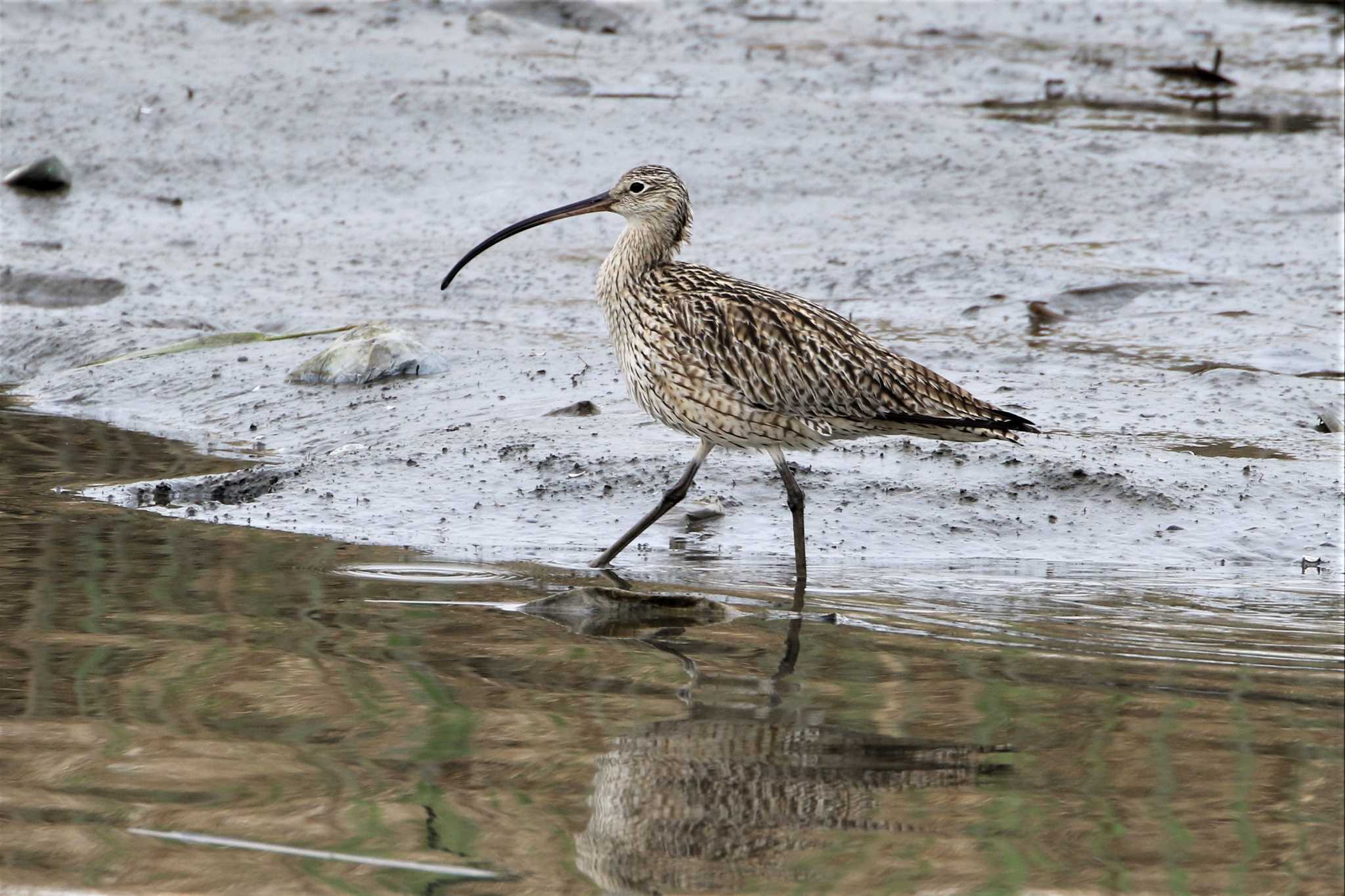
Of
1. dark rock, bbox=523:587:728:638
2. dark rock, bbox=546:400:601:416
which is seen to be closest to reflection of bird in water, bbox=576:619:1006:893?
dark rock, bbox=523:587:728:638

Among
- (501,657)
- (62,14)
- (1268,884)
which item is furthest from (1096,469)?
(62,14)

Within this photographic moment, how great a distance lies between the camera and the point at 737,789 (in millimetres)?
3723

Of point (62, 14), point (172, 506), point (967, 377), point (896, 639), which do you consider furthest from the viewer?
point (62, 14)

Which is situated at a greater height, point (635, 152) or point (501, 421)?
point (635, 152)

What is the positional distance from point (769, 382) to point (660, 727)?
2082 millimetres

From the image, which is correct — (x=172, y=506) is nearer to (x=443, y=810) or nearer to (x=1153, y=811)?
(x=443, y=810)

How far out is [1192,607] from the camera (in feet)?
17.8

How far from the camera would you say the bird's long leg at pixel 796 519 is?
5746 millimetres

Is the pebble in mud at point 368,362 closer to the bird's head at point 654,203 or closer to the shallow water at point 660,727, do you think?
the bird's head at point 654,203

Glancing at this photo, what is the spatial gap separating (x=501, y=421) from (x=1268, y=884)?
15.2ft

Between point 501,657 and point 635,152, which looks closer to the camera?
point 501,657

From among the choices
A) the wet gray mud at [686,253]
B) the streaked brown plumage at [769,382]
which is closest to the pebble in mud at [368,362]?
the wet gray mud at [686,253]

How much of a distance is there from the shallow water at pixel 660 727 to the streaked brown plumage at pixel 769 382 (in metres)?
0.46

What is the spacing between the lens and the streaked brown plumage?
5977mm
